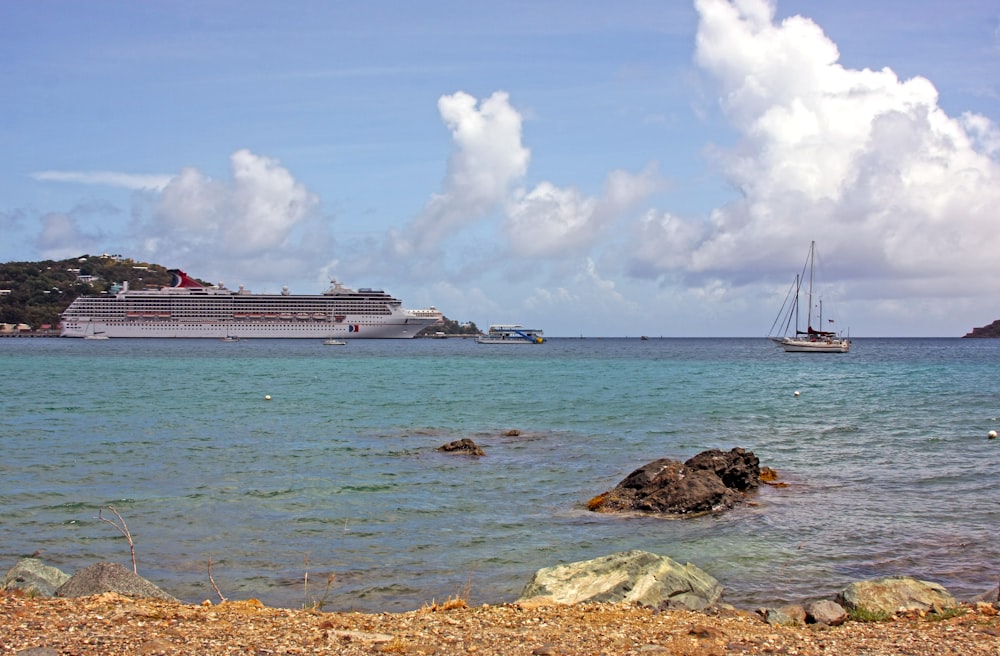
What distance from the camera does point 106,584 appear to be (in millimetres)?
7660

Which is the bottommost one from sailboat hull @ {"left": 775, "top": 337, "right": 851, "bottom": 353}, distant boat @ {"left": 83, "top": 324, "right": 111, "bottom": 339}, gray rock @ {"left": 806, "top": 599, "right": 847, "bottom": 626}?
distant boat @ {"left": 83, "top": 324, "right": 111, "bottom": 339}

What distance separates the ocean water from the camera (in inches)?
382

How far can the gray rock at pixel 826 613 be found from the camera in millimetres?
7094

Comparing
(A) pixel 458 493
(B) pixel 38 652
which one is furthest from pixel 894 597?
(A) pixel 458 493

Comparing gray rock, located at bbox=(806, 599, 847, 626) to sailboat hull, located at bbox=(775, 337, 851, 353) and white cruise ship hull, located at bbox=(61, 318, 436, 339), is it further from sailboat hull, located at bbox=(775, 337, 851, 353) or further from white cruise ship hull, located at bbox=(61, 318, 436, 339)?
white cruise ship hull, located at bbox=(61, 318, 436, 339)

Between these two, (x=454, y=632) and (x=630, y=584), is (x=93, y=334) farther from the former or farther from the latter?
(x=454, y=632)

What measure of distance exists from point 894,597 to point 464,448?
12.2 m

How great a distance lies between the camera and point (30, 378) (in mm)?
45875

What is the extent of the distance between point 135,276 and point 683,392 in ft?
607

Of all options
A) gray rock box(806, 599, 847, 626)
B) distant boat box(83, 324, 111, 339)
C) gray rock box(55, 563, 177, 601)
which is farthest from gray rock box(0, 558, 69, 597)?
distant boat box(83, 324, 111, 339)

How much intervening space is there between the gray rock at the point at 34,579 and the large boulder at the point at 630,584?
4476 millimetres

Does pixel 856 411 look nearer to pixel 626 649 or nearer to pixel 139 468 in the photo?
pixel 139 468

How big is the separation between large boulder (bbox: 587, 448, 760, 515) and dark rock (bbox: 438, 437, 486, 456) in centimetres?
556

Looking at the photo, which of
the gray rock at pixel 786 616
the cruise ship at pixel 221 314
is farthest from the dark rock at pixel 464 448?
the cruise ship at pixel 221 314
